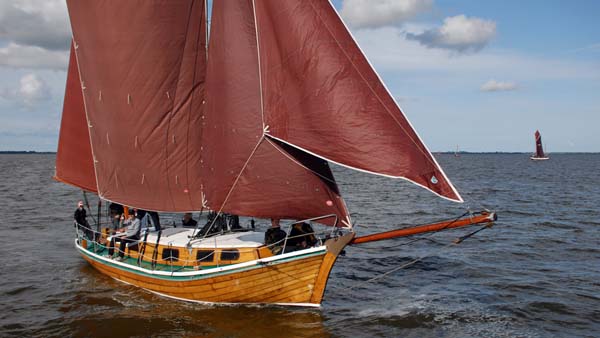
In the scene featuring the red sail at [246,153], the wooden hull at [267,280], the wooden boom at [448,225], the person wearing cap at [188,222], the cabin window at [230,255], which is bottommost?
the wooden hull at [267,280]

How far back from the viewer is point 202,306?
18.5 metres

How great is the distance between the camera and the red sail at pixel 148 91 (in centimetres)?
1950

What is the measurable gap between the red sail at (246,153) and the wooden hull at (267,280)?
130 centimetres

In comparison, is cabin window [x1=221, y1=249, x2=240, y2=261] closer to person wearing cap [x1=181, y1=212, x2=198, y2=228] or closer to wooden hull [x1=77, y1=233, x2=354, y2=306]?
wooden hull [x1=77, y1=233, x2=354, y2=306]

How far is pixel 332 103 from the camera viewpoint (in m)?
14.5

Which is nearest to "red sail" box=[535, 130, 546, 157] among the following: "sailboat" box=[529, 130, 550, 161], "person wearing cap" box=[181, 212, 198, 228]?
"sailboat" box=[529, 130, 550, 161]

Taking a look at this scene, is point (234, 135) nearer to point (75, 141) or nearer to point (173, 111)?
point (173, 111)

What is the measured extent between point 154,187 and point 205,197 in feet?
9.88

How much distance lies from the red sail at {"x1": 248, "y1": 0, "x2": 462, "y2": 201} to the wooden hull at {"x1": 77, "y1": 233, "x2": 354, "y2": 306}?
131 inches

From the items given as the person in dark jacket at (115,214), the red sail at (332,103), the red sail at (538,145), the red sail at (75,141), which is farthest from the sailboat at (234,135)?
the red sail at (538,145)

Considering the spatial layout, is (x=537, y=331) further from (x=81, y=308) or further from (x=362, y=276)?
(x=81, y=308)

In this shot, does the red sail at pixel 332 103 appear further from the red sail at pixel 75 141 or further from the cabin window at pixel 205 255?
the red sail at pixel 75 141

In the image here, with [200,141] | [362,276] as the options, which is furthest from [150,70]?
[362,276]

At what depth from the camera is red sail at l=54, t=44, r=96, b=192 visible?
25328mm
